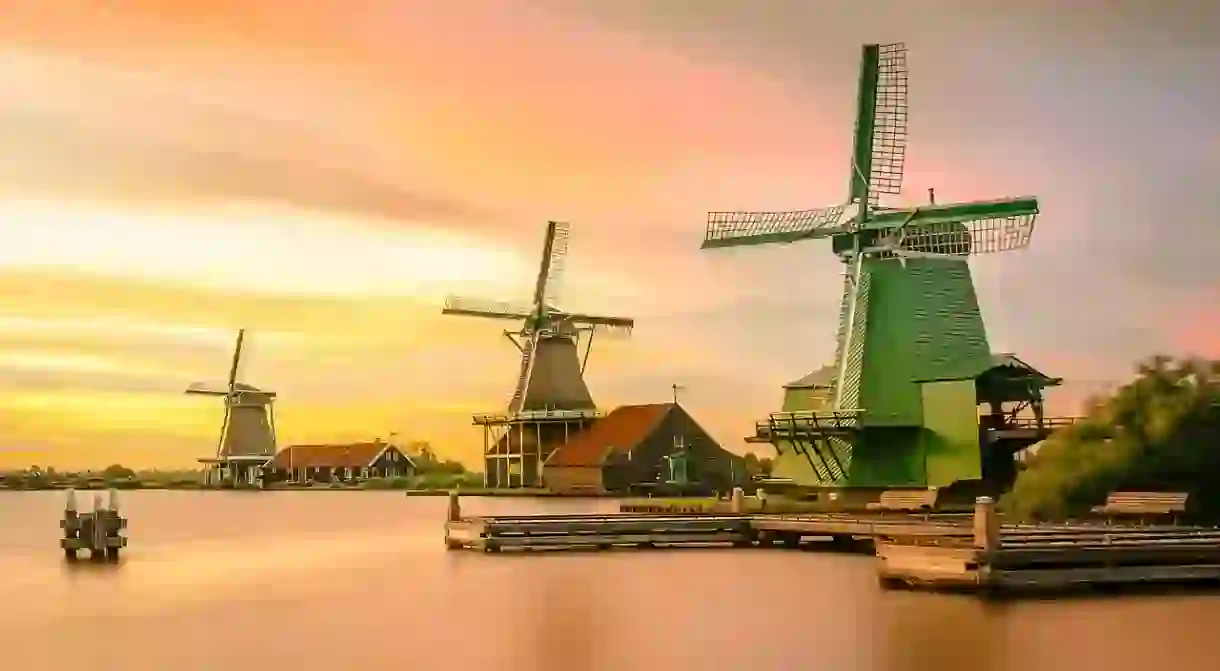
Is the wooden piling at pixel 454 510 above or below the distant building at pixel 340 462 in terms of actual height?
below

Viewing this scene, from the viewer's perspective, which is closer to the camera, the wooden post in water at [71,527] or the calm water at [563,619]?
the calm water at [563,619]

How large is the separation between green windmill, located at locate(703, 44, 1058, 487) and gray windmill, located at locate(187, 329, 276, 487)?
47.5 meters

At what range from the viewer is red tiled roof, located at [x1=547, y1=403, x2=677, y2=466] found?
138ft

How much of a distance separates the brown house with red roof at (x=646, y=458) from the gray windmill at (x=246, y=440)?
29.6 metres

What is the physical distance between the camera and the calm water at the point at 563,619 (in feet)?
34.4

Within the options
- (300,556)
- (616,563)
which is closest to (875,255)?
(616,563)

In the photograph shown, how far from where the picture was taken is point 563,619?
1277 centimetres

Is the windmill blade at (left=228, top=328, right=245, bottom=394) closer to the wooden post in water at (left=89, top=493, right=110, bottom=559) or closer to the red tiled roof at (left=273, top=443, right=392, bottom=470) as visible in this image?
the red tiled roof at (left=273, top=443, right=392, bottom=470)

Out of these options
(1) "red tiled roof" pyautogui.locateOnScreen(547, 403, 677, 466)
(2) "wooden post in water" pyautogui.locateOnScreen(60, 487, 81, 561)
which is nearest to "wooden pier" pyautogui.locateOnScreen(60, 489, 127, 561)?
(2) "wooden post in water" pyautogui.locateOnScreen(60, 487, 81, 561)

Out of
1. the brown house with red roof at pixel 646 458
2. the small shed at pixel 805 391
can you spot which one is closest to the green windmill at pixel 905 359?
the small shed at pixel 805 391

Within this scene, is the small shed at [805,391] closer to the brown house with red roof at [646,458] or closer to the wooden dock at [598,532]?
the brown house with red roof at [646,458]

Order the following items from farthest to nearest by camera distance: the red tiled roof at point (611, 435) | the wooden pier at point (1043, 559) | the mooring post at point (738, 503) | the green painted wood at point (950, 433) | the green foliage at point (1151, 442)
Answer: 1. the red tiled roof at point (611, 435)
2. the green painted wood at point (950, 433)
3. the mooring post at point (738, 503)
4. the green foliage at point (1151, 442)
5. the wooden pier at point (1043, 559)

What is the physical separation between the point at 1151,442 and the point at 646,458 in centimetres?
2475

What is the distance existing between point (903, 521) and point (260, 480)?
179ft
